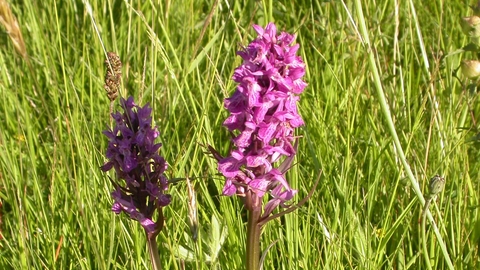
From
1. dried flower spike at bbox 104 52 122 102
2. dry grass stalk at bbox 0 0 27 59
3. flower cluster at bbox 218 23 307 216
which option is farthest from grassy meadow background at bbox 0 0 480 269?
dry grass stalk at bbox 0 0 27 59

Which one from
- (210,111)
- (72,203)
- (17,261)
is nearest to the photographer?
(17,261)

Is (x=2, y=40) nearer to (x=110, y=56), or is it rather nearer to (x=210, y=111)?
(x=210, y=111)

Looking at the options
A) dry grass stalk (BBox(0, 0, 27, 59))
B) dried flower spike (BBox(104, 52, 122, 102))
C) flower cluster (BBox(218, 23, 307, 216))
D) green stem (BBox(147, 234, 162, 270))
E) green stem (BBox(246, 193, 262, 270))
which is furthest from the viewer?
dried flower spike (BBox(104, 52, 122, 102))

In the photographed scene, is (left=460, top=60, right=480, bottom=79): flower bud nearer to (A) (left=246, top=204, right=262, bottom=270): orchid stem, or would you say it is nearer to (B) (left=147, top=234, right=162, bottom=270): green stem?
(A) (left=246, top=204, right=262, bottom=270): orchid stem

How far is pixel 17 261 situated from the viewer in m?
1.76

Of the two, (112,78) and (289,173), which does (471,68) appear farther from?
(112,78)

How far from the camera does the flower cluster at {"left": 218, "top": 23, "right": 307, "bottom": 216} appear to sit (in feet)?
3.67

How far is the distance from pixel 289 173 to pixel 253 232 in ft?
1.62

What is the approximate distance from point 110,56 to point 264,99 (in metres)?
0.54

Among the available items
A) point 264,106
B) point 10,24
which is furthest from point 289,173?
point 10,24

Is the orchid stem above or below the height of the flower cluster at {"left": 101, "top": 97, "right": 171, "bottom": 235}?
below

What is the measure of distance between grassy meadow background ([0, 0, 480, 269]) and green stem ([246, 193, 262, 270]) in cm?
17

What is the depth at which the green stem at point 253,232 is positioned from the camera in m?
1.24

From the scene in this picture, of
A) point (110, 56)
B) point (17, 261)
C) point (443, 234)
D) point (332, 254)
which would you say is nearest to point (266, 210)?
point (332, 254)
